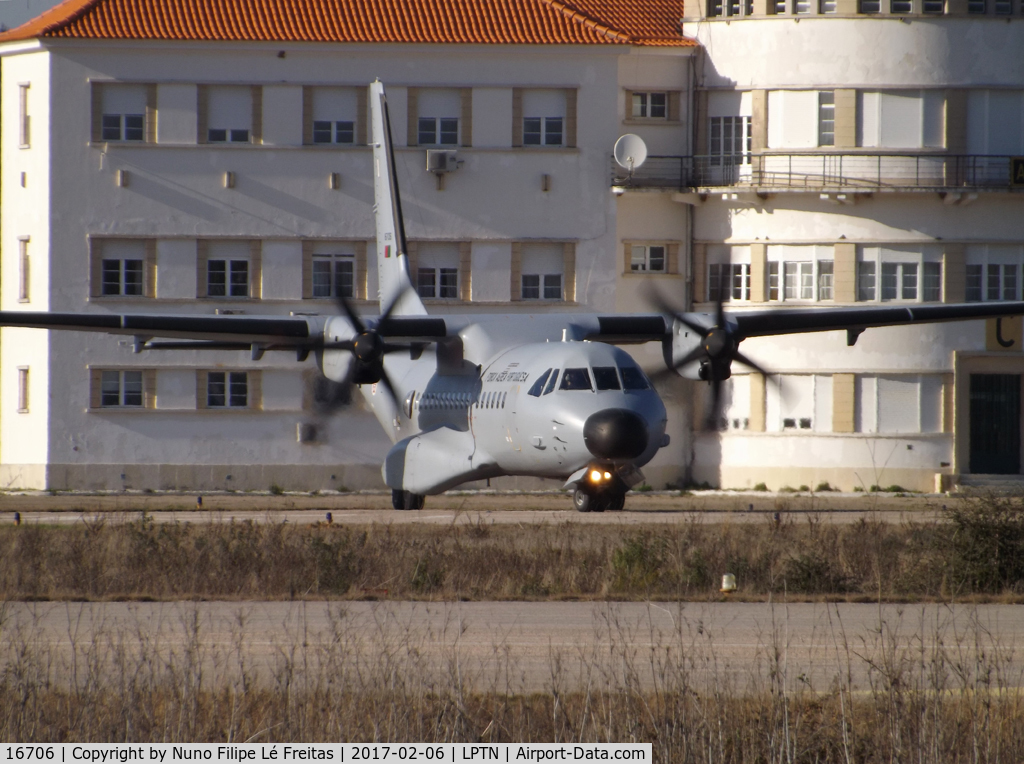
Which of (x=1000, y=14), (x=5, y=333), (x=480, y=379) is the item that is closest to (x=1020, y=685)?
(x=480, y=379)

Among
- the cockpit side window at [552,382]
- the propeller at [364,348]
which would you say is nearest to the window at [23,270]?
the propeller at [364,348]

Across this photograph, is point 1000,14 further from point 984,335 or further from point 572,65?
point 572,65

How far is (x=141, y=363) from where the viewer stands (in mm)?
45000

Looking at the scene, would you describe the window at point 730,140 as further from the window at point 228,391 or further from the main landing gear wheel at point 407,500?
the main landing gear wheel at point 407,500

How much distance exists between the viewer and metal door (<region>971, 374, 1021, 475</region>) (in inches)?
1752

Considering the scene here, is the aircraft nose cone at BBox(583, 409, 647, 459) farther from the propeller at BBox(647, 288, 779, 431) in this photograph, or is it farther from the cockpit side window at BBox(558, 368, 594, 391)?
the propeller at BBox(647, 288, 779, 431)

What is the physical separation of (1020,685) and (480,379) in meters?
18.5

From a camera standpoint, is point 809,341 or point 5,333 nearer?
point 809,341

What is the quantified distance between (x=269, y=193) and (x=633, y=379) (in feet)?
75.2

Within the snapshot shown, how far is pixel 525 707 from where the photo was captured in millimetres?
9812

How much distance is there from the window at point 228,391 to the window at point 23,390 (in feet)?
19.6

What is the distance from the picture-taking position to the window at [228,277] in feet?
148

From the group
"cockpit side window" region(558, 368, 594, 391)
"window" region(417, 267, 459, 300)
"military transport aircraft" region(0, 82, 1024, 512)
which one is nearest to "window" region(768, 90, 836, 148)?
"window" region(417, 267, 459, 300)

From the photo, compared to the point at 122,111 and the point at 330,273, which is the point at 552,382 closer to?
the point at 330,273
